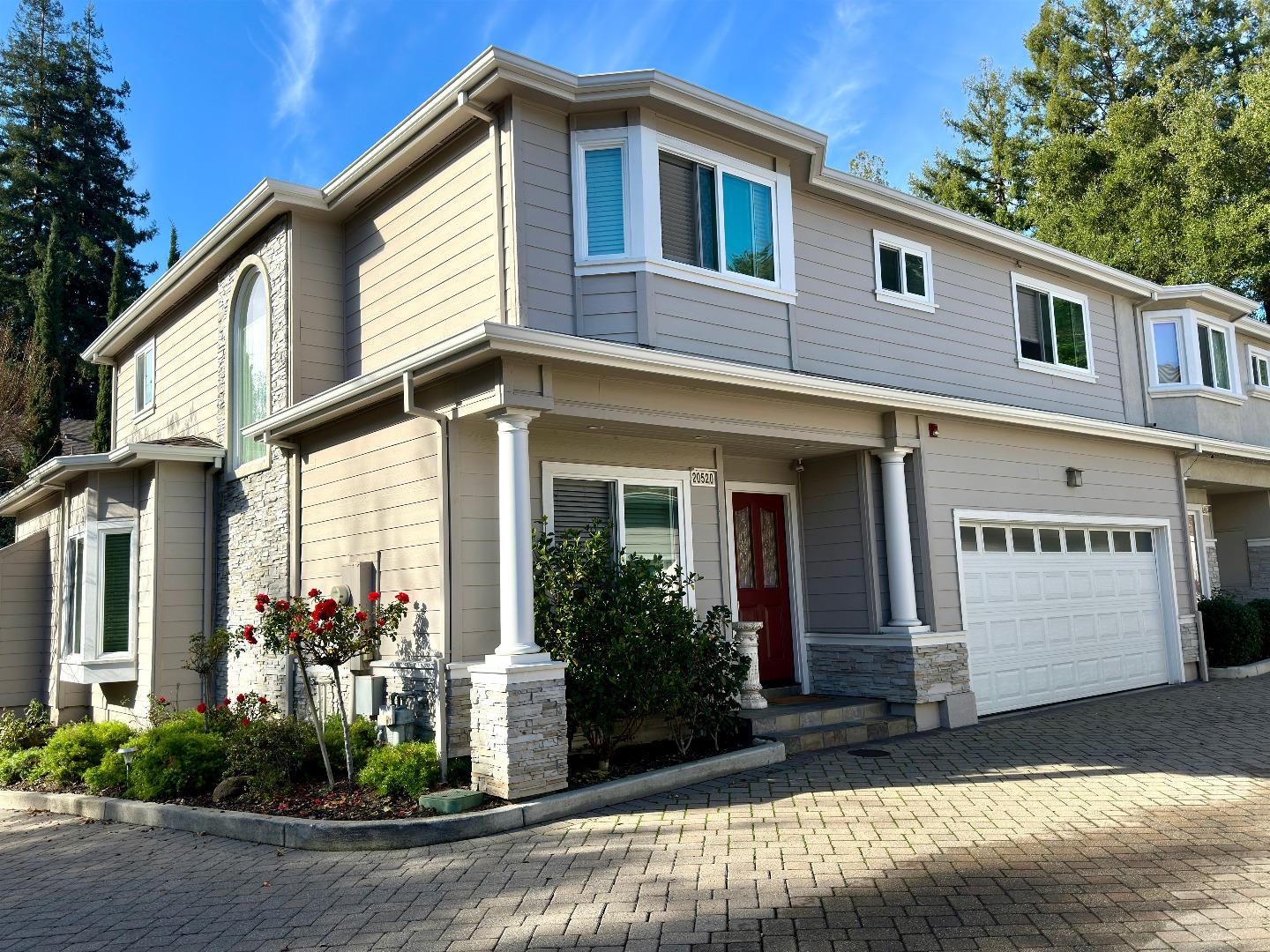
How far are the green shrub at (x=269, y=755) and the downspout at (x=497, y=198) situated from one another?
3.98 m

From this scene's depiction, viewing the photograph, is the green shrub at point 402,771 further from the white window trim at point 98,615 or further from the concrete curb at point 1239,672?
the concrete curb at point 1239,672

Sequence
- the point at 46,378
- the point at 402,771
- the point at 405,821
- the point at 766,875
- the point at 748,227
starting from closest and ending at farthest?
the point at 766,875 < the point at 405,821 < the point at 402,771 < the point at 748,227 < the point at 46,378

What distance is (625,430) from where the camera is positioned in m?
8.77

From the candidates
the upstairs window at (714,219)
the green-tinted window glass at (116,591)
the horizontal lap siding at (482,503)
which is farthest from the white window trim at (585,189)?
the green-tinted window glass at (116,591)

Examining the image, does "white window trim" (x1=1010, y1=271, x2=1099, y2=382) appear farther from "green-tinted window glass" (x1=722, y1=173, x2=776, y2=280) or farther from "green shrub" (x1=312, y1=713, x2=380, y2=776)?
"green shrub" (x1=312, y1=713, x2=380, y2=776)

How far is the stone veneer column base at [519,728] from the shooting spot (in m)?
6.79

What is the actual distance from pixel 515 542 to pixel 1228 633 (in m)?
12.2

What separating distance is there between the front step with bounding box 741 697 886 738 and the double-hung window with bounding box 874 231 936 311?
4733mm

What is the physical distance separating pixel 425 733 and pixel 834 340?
604cm

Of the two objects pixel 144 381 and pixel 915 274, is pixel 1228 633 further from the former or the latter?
pixel 144 381

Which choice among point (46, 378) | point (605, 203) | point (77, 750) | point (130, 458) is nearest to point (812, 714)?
point (605, 203)

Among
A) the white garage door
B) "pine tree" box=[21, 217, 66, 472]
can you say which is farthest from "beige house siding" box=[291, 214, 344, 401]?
"pine tree" box=[21, 217, 66, 472]

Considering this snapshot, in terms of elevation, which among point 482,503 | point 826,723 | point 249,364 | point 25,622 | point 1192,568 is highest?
point 249,364

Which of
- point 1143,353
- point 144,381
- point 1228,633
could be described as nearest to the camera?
point 1228,633
